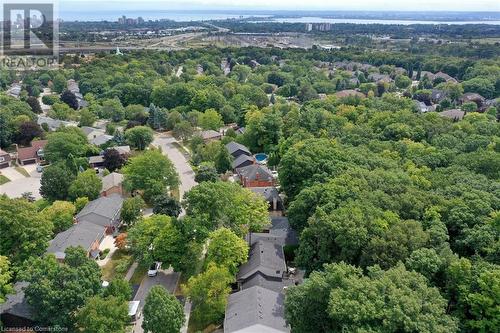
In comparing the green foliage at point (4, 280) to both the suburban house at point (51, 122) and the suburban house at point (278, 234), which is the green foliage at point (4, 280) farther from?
the suburban house at point (51, 122)

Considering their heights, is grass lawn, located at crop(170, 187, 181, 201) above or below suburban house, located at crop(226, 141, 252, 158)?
below

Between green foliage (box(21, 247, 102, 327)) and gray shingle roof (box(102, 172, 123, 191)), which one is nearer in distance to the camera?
green foliage (box(21, 247, 102, 327))

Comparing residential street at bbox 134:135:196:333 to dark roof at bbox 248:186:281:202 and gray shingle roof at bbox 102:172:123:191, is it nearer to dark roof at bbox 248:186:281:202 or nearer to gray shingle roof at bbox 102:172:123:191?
gray shingle roof at bbox 102:172:123:191

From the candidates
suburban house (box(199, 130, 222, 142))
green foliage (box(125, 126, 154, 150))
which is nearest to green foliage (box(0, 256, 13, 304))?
green foliage (box(125, 126, 154, 150))

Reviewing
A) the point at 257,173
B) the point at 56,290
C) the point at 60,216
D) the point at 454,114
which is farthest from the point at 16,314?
the point at 454,114

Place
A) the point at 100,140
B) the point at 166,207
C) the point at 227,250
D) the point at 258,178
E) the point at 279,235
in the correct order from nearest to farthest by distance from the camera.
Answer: the point at 227,250, the point at 279,235, the point at 166,207, the point at 258,178, the point at 100,140

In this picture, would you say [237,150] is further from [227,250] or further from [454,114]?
[454,114]

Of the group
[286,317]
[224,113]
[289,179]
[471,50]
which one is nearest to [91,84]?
[224,113]
